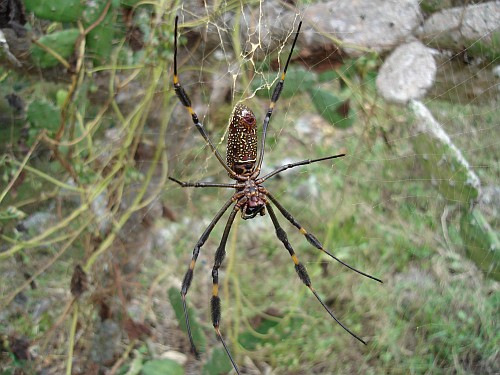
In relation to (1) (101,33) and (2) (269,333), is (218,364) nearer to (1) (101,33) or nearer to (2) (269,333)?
(2) (269,333)

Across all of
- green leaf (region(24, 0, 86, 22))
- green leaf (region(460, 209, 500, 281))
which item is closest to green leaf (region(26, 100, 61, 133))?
green leaf (region(24, 0, 86, 22))

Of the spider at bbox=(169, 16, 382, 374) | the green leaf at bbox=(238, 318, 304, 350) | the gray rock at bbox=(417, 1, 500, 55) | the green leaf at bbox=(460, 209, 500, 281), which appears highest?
the gray rock at bbox=(417, 1, 500, 55)

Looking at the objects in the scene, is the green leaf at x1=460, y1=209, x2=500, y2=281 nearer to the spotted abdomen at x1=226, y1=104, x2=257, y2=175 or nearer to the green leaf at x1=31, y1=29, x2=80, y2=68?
the spotted abdomen at x1=226, y1=104, x2=257, y2=175

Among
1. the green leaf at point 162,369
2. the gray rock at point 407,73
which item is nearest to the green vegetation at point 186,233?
the green leaf at point 162,369

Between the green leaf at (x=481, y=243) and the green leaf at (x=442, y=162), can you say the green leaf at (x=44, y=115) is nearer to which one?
the green leaf at (x=442, y=162)

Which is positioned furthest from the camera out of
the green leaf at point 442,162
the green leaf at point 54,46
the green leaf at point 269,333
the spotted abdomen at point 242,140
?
the green leaf at point 269,333
